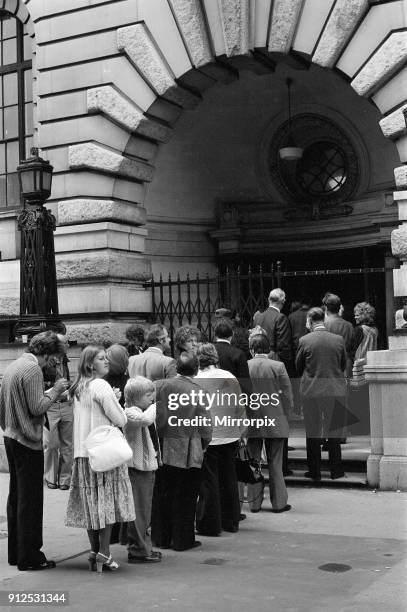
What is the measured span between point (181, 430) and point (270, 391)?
1.79 metres

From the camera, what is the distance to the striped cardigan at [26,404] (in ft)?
25.4

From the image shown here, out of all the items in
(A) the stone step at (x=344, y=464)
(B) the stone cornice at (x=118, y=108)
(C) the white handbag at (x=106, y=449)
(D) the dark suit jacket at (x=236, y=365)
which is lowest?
(A) the stone step at (x=344, y=464)

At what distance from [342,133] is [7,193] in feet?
19.9

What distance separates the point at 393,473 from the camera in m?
10.5

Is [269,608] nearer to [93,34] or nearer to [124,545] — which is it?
[124,545]

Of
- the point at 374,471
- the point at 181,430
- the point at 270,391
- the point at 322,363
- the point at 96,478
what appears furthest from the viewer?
the point at 322,363

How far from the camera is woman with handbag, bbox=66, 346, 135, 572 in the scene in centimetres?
752

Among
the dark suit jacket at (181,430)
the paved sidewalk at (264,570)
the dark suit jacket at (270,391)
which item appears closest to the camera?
the paved sidewalk at (264,570)

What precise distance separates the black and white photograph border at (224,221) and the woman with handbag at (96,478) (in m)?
0.31

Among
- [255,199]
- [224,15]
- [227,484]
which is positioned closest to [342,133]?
[255,199]

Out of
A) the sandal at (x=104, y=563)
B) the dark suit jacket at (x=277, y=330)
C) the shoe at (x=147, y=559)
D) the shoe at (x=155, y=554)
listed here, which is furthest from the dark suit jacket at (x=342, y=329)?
the sandal at (x=104, y=563)

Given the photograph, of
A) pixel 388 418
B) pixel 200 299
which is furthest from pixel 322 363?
pixel 200 299

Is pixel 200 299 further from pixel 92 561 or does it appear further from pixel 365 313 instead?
pixel 92 561

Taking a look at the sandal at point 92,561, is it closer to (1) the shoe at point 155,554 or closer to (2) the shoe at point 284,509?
(1) the shoe at point 155,554
